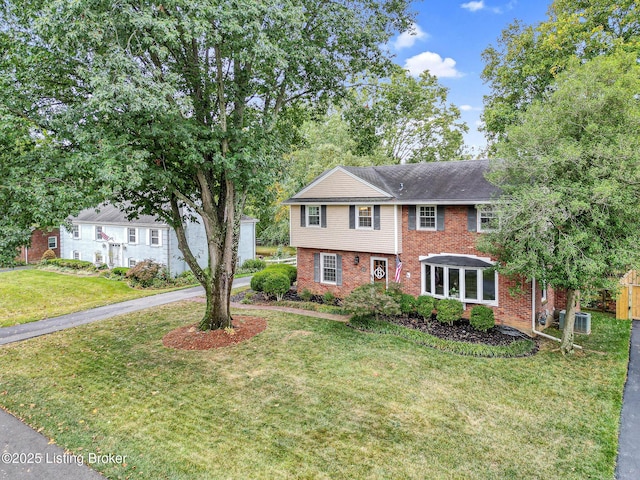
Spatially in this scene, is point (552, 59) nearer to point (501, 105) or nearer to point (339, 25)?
Result: point (501, 105)

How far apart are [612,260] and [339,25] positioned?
10.8 meters

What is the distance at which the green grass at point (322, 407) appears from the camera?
235 inches

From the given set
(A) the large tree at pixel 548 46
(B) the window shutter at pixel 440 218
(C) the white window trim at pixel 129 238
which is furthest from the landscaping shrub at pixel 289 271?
(A) the large tree at pixel 548 46

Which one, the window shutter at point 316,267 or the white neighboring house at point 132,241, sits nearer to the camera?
the window shutter at point 316,267

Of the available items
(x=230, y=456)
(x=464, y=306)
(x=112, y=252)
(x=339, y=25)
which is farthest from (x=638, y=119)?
(x=112, y=252)

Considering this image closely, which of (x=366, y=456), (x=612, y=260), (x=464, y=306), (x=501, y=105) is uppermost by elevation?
(x=501, y=105)

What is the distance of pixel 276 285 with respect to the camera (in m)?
17.5

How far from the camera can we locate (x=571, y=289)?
1062 centimetres

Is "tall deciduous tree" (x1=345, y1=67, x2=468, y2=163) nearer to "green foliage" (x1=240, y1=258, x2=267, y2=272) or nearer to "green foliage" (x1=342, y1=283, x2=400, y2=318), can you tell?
"green foliage" (x1=240, y1=258, x2=267, y2=272)

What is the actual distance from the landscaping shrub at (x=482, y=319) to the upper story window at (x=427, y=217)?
12.5 feet

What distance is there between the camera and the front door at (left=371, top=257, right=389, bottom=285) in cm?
1630

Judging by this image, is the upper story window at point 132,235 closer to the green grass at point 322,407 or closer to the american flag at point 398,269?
the green grass at point 322,407

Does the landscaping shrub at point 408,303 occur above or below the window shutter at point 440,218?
below

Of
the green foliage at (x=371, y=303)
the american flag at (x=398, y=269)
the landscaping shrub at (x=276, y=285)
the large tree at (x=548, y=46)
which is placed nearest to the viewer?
the green foliage at (x=371, y=303)
